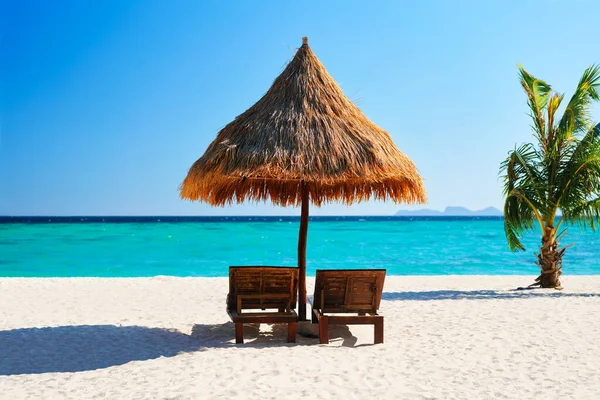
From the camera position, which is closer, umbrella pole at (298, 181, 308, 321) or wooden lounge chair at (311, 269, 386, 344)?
wooden lounge chair at (311, 269, 386, 344)

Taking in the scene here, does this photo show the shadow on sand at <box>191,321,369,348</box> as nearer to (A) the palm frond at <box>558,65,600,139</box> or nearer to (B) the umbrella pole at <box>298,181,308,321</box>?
(B) the umbrella pole at <box>298,181,308,321</box>

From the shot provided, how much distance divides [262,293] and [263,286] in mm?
68

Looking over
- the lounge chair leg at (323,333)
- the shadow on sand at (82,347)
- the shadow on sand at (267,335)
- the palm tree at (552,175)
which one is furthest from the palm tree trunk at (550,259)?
the shadow on sand at (82,347)

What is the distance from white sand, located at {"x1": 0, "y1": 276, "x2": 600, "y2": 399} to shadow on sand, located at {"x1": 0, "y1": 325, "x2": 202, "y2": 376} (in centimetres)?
1

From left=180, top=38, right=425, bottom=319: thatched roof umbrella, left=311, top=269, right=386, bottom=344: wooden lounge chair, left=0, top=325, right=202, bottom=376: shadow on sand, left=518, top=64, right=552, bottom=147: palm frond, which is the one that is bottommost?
left=0, top=325, right=202, bottom=376: shadow on sand

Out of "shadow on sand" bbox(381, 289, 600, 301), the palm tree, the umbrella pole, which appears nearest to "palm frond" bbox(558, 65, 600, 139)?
the palm tree

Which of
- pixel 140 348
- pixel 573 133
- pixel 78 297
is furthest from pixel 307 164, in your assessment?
pixel 573 133

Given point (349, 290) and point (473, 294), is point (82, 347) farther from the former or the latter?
point (473, 294)

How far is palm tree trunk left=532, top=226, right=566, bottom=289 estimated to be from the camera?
9.66 m

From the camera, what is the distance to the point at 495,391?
12.8 feet

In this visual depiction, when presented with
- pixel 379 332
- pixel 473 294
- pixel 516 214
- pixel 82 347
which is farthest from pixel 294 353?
pixel 516 214

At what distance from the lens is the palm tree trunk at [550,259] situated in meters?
9.66

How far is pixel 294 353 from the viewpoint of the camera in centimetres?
488

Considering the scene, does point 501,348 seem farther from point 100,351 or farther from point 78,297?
point 78,297
